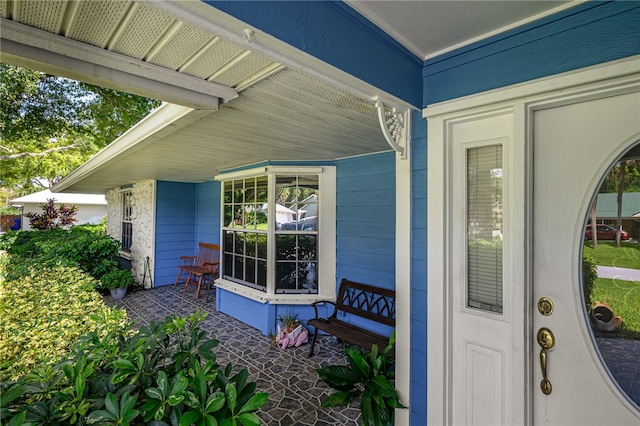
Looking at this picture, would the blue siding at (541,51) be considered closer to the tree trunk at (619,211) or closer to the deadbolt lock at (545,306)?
the tree trunk at (619,211)

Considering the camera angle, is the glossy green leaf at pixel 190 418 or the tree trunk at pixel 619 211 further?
the tree trunk at pixel 619 211

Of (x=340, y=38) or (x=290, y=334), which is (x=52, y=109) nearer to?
(x=290, y=334)

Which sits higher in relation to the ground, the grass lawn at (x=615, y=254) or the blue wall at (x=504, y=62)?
the blue wall at (x=504, y=62)

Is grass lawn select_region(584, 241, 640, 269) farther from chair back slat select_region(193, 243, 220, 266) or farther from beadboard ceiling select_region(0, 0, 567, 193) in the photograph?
chair back slat select_region(193, 243, 220, 266)

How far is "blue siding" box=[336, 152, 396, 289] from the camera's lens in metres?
3.45

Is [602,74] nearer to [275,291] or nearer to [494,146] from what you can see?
[494,146]

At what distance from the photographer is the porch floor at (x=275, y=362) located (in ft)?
7.91

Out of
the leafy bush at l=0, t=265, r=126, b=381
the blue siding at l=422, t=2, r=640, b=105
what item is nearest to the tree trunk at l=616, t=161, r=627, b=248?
the blue siding at l=422, t=2, r=640, b=105

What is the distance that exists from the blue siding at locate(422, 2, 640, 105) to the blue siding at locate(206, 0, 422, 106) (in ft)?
0.60

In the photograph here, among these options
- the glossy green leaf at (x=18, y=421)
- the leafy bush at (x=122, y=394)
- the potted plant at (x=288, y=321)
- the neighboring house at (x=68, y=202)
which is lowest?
the potted plant at (x=288, y=321)

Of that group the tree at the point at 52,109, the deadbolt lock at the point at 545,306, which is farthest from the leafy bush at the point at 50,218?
the deadbolt lock at the point at 545,306

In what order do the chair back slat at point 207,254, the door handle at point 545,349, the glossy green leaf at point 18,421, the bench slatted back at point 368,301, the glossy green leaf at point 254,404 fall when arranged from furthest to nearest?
1. the chair back slat at point 207,254
2. the bench slatted back at point 368,301
3. the door handle at point 545,349
4. the glossy green leaf at point 254,404
5. the glossy green leaf at point 18,421

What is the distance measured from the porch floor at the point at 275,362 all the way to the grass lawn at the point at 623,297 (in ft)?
6.22

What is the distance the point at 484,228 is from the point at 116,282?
6523mm
